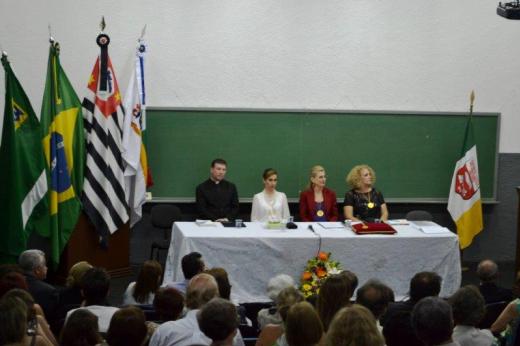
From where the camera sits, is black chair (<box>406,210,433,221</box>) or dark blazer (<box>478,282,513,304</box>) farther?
black chair (<box>406,210,433,221</box>)

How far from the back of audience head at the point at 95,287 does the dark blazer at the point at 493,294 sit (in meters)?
2.66

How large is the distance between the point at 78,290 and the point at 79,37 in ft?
14.8

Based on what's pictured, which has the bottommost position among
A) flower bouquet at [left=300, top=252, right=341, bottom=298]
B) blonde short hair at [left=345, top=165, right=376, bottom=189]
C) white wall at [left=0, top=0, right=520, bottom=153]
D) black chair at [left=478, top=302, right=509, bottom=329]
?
flower bouquet at [left=300, top=252, right=341, bottom=298]

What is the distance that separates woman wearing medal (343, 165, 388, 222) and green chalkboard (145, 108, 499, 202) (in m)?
0.68

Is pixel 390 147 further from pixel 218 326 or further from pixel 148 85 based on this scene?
pixel 218 326

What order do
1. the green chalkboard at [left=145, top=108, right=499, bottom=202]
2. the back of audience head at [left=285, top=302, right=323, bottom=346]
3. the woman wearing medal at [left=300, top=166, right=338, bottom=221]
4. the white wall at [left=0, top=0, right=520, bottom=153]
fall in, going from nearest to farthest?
the back of audience head at [left=285, top=302, right=323, bottom=346] < the woman wearing medal at [left=300, top=166, right=338, bottom=221] < the white wall at [left=0, top=0, right=520, bottom=153] < the green chalkboard at [left=145, top=108, right=499, bottom=202]

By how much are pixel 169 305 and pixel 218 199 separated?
4.55 meters

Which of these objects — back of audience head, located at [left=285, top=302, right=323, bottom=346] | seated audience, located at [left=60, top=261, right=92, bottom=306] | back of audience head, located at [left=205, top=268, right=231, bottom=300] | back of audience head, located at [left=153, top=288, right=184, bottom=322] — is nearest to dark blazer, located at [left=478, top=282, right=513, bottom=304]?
back of audience head, located at [left=205, top=268, right=231, bottom=300]

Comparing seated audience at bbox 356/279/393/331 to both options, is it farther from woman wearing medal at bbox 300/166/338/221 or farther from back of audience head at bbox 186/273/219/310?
woman wearing medal at bbox 300/166/338/221

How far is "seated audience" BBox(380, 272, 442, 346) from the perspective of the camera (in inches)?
192

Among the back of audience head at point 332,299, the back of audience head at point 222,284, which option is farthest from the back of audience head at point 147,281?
→ the back of audience head at point 332,299

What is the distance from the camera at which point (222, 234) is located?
8.16 m

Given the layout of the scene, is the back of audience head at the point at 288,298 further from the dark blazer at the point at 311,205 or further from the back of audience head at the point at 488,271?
the dark blazer at the point at 311,205

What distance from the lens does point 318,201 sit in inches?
371
